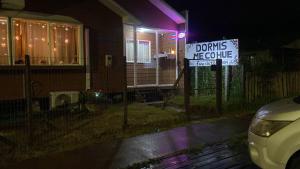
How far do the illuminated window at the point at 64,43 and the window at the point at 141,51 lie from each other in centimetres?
280

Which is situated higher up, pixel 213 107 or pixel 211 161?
pixel 213 107

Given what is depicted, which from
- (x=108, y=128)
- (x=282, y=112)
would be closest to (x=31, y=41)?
(x=108, y=128)

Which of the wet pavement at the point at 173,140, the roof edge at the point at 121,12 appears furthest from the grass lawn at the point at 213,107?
the roof edge at the point at 121,12

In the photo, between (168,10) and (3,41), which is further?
(168,10)

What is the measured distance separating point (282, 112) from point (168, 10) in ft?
36.1

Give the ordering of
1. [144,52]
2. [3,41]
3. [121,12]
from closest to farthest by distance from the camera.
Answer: [3,41], [121,12], [144,52]

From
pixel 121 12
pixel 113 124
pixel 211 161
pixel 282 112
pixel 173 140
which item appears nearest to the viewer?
pixel 282 112

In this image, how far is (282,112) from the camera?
4.49 m

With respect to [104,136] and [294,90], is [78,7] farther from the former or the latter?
[294,90]

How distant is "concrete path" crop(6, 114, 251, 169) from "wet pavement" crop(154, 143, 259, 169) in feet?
1.20

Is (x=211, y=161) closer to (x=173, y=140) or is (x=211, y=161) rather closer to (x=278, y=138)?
(x=173, y=140)

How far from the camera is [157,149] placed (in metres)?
6.90

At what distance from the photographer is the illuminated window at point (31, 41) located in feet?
36.2

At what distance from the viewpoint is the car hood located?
4.34 metres
